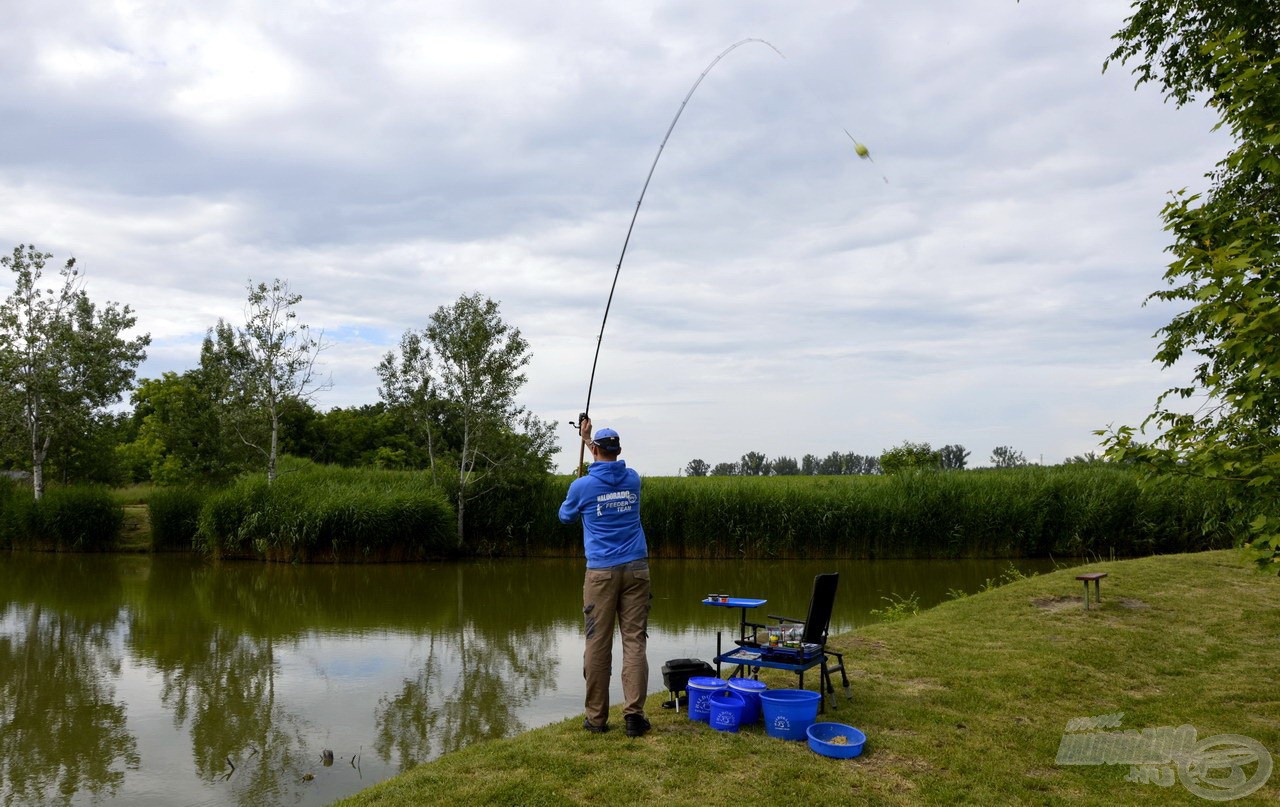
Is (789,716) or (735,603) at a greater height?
Result: (735,603)

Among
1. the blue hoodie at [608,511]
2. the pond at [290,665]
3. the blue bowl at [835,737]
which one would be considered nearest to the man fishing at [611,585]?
the blue hoodie at [608,511]

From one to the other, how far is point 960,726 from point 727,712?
5.47ft

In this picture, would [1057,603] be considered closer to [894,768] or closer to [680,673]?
[680,673]

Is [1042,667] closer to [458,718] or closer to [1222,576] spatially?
[458,718]

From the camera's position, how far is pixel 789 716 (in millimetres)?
5719

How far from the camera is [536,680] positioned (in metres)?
9.20

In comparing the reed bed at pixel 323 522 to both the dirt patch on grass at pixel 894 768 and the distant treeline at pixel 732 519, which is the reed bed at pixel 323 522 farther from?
the dirt patch on grass at pixel 894 768

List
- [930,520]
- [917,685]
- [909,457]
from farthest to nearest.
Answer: [909,457]
[930,520]
[917,685]

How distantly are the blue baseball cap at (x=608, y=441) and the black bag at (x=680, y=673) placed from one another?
177cm

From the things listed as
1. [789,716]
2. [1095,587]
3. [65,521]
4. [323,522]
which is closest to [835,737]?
[789,716]

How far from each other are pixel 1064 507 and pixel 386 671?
1837 centimetres

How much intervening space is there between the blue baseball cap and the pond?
2.78m

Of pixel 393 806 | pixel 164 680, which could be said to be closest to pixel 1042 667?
pixel 393 806

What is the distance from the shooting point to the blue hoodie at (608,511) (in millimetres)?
5758
